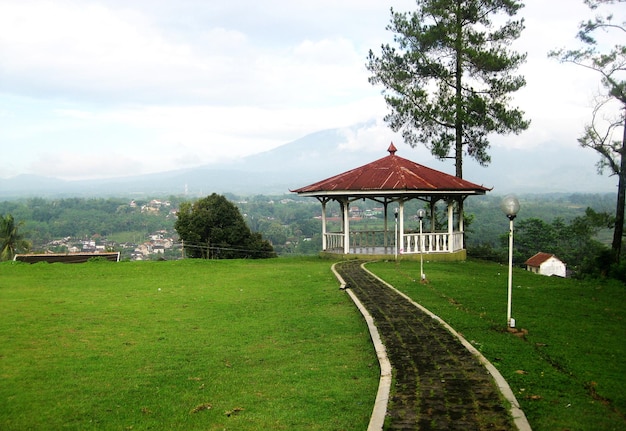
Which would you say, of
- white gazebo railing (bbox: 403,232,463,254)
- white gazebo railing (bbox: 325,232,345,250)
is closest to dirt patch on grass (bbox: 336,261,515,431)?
white gazebo railing (bbox: 403,232,463,254)

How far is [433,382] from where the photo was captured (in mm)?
5773

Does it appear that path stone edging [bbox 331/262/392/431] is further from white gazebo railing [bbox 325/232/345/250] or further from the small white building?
the small white building

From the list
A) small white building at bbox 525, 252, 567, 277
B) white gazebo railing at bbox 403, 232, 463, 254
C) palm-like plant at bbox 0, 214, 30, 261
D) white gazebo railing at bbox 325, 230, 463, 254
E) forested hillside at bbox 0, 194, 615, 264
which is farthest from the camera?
forested hillside at bbox 0, 194, 615, 264

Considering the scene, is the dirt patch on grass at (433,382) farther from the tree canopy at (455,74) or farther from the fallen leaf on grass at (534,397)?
the tree canopy at (455,74)

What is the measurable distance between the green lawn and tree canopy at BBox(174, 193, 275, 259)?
24903 mm

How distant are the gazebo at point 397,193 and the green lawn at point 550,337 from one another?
4.78 m

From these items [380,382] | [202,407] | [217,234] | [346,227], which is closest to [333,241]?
[346,227]

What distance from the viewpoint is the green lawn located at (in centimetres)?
514

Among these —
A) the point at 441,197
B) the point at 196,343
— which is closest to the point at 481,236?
the point at 441,197

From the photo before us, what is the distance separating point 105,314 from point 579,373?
7.85 metres

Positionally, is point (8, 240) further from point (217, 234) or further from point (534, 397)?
point (534, 397)

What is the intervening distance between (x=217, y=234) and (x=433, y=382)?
34436mm

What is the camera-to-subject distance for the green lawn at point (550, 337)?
514 centimetres

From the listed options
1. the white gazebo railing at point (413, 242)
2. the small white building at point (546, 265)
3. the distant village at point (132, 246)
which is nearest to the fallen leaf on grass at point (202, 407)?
the white gazebo railing at point (413, 242)
